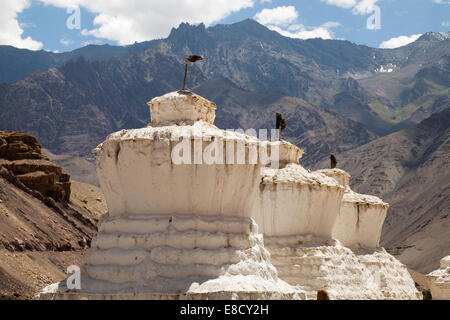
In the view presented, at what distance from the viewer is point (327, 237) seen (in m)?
22.8

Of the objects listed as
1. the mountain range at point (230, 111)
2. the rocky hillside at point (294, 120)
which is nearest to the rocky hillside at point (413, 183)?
the mountain range at point (230, 111)

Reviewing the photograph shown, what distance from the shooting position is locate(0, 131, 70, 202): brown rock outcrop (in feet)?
180

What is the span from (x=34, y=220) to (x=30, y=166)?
35.5 feet

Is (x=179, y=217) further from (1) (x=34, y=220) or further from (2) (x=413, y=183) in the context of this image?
(2) (x=413, y=183)

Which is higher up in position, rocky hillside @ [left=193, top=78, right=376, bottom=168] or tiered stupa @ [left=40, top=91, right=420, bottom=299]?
rocky hillside @ [left=193, top=78, right=376, bottom=168]

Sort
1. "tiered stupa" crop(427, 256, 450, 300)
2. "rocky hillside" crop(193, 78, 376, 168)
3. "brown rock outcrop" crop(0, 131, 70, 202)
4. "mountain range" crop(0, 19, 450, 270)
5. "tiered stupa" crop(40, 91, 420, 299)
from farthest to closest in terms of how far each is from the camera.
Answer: "rocky hillside" crop(193, 78, 376, 168) < "mountain range" crop(0, 19, 450, 270) < "brown rock outcrop" crop(0, 131, 70, 202) < "tiered stupa" crop(427, 256, 450, 300) < "tiered stupa" crop(40, 91, 420, 299)

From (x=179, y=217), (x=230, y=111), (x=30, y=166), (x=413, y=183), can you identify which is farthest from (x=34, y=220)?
(x=230, y=111)

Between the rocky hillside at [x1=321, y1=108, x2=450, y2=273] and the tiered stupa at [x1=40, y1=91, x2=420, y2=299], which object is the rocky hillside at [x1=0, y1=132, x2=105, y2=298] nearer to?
the tiered stupa at [x1=40, y1=91, x2=420, y2=299]

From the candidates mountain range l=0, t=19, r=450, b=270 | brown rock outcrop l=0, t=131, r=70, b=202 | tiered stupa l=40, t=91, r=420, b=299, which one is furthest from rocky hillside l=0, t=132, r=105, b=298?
mountain range l=0, t=19, r=450, b=270

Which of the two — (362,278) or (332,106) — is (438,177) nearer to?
(362,278)

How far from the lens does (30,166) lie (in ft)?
184

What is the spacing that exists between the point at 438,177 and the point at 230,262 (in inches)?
3537

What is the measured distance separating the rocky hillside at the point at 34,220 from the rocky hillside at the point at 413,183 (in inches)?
1440

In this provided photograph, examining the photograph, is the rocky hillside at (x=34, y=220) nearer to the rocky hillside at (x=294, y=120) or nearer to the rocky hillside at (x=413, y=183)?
the rocky hillside at (x=413, y=183)
